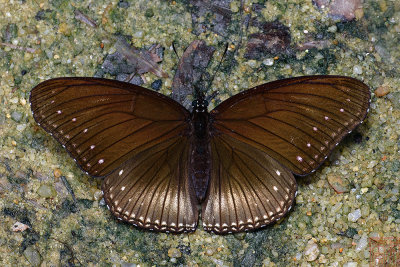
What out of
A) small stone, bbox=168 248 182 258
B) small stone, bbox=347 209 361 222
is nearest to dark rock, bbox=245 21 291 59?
small stone, bbox=347 209 361 222

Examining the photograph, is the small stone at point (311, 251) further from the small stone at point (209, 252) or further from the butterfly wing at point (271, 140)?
the small stone at point (209, 252)

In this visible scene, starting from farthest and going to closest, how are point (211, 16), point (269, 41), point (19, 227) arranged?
point (211, 16)
point (269, 41)
point (19, 227)

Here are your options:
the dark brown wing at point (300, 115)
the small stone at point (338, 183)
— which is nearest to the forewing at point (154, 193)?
the dark brown wing at point (300, 115)

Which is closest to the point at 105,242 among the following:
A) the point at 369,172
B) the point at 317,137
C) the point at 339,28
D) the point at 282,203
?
the point at 282,203

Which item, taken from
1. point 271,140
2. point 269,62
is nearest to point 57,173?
point 271,140

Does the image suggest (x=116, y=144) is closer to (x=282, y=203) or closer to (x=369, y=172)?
(x=282, y=203)

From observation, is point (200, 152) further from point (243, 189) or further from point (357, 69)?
point (357, 69)

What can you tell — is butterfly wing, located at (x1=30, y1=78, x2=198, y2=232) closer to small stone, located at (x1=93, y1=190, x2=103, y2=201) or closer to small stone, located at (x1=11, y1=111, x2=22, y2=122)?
small stone, located at (x1=93, y1=190, x2=103, y2=201)
